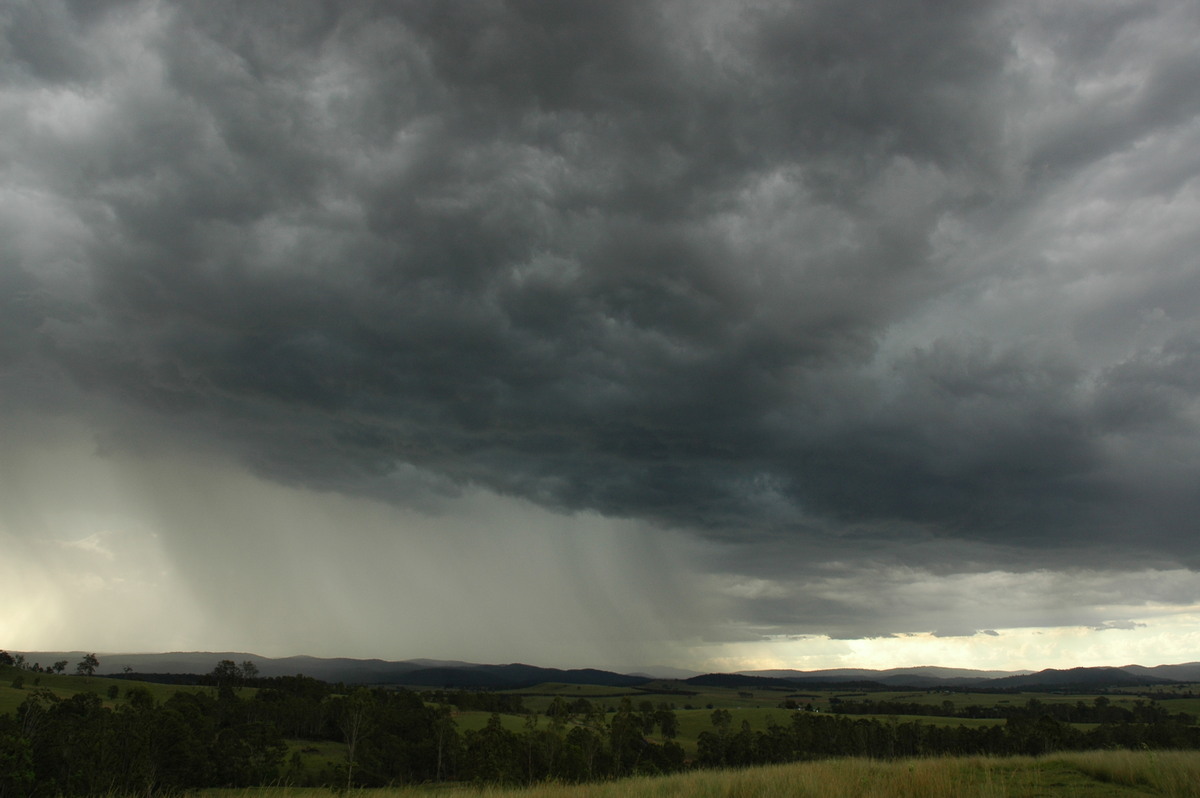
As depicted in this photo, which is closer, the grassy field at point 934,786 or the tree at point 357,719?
the grassy field at point 934,786

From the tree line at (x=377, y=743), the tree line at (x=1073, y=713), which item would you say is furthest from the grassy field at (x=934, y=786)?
the tree line at (x=1073, y=713)

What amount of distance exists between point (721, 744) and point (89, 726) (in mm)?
84273

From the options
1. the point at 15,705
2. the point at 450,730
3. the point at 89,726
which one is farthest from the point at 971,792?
the point at 15,705

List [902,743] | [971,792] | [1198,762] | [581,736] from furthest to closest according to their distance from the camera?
[902,743] → [581,736] → [1198,762] → [971,792]

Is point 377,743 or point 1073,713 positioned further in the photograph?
point 1073,713

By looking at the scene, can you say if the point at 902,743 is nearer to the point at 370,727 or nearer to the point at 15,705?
the point at 370,727

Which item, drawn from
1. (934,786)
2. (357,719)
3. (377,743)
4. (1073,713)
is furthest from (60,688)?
(1073,713)

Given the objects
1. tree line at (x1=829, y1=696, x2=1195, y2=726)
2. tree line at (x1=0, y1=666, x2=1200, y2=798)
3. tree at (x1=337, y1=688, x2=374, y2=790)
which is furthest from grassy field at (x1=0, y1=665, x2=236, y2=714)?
tree line at (x1=829, y1=696, x2=1195, y2=726)

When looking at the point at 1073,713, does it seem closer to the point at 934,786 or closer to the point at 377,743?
the point at 377,743

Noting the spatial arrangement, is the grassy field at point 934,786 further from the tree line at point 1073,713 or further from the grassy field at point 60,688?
the grassy field at point 60,688

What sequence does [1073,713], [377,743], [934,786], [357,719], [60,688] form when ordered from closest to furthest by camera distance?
[934,786] → [357,719] → [377,743] → [60,688] → [1073,713]

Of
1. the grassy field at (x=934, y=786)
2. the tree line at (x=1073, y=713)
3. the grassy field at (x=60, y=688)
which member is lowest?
the tree line at (x=1073, y=713)

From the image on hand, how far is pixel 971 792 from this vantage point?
12.1m

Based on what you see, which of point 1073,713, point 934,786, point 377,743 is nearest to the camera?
point 934,786
